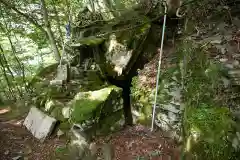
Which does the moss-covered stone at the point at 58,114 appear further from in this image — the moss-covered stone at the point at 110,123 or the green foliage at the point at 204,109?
the green foliage at the point at 204,109

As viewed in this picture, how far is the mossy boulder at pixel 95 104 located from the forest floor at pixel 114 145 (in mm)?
694

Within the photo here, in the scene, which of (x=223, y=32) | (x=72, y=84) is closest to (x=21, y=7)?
(x=72, y=84)

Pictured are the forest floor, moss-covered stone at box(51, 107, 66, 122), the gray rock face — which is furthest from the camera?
moss-covered stone at box(51, 107, 66, 122)

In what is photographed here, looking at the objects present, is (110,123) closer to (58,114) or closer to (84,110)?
(84,110)

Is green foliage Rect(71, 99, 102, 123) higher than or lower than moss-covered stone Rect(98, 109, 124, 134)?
higher

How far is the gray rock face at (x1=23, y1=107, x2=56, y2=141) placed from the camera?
7641mm

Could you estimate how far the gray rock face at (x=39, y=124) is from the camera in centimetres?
764

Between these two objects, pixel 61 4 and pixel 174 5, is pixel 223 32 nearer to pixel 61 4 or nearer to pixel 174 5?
pixel 174 5

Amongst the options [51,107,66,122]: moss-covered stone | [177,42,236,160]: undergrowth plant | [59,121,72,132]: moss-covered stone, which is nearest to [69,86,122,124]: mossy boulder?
[59,121,72,132]: moss-covered stone

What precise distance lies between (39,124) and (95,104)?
92.1 inches

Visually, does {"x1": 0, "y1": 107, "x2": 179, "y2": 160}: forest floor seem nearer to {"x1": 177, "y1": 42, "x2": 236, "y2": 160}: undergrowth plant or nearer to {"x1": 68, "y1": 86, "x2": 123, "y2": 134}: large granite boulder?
{"x1": 68, "y1": 86, "x2": 123, "y2": 134}: large granite boulder

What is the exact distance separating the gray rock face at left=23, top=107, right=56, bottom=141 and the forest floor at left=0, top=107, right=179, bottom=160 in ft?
0.53

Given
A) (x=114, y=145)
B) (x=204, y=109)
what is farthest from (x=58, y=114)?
(x=204, y=109)

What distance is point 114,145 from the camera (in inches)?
261
